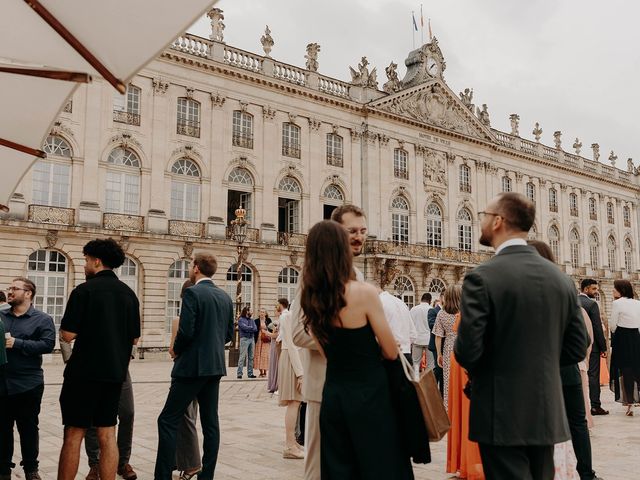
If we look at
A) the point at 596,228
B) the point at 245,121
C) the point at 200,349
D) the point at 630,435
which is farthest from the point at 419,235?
the point at 200,349

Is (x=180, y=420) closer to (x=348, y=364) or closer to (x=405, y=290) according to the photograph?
(x=348, y=364)

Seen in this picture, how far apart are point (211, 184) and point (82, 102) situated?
6149mm

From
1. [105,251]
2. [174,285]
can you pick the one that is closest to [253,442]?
[105,251]

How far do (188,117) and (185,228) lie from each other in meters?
4.91

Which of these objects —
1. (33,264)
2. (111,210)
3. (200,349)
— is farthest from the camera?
(111,210)

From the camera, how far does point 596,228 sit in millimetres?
47062

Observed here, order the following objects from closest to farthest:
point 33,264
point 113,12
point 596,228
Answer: point 113,12 → point 33,264 → point 596,228

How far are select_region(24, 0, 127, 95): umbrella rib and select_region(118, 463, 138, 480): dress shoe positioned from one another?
13.0 ft

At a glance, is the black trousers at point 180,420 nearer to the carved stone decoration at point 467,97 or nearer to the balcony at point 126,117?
the balcony at point 126,117

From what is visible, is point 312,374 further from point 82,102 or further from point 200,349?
point 82,102

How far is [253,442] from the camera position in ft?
25.5

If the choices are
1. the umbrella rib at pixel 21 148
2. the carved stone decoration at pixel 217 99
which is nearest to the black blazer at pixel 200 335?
the umbrella rib at pixel 21 148

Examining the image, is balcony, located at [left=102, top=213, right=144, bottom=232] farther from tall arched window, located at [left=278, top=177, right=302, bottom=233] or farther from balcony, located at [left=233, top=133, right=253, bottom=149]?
tall arched window, located at [left=278, top=177, right=302, bottom=233]

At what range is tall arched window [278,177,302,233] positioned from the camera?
30.2m
